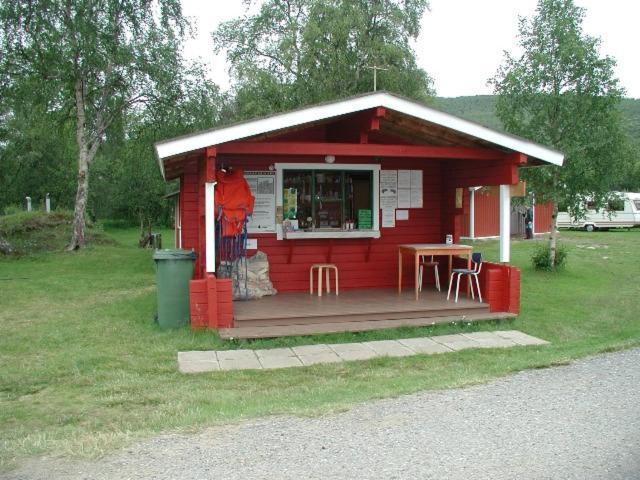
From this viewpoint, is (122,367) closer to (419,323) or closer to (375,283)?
(419,323)

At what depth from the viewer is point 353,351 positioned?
7516 mm

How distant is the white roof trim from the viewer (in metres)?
7.81

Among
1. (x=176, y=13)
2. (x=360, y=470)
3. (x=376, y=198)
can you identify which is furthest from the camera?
(x=176, y=13)

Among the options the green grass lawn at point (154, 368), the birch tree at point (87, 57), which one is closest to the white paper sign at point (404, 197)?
the green grass lawn at point (154, 368)

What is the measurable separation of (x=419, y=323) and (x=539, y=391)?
10.5 feet

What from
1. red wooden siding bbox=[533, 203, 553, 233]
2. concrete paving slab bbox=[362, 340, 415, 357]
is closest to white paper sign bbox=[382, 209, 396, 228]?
concrete paving slab bbox=[362, 340, 415, 357]

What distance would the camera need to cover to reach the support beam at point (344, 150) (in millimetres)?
8156

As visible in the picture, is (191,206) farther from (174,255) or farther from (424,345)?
(424,345)

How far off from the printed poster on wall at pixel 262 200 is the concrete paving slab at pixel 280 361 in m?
3.16

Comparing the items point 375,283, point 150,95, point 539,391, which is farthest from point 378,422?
point 150,95

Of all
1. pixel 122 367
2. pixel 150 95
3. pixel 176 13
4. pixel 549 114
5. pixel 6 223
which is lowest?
pixel 122 367

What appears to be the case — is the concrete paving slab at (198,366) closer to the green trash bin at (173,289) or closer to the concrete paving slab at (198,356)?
the concrete paving slab at (198,356)

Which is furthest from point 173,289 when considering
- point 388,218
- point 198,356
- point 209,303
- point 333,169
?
point 388,218

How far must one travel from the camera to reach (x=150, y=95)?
1898 centimetres
